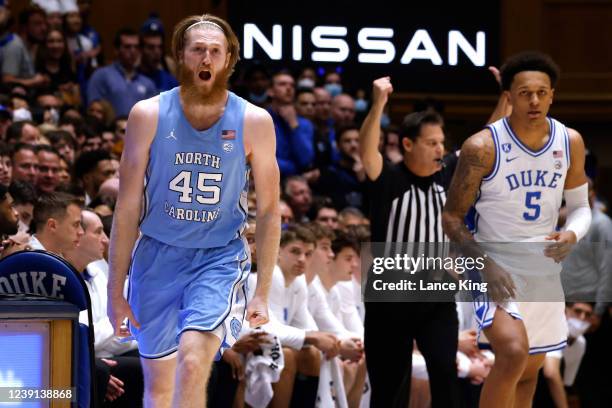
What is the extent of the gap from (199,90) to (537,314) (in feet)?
7.78

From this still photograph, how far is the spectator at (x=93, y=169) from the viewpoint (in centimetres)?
887

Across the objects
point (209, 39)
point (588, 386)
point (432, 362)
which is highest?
point (209, 39)

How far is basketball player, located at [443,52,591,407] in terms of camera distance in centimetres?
647

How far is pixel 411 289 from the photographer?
22.9 feet

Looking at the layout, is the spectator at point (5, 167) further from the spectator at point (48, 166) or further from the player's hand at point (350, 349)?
the player's hand at point (350, 349)

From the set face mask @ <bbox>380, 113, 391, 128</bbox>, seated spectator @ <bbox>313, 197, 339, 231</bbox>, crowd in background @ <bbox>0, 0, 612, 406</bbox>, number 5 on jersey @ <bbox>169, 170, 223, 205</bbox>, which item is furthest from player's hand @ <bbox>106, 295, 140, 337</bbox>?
face mask @ <bbox>380, 113, 391, 128</bbox>

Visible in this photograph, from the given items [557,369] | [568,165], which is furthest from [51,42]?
[568,165]

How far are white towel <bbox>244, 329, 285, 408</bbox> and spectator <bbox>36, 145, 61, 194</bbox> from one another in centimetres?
188

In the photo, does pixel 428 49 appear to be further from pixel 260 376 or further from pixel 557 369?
pixel 557 369

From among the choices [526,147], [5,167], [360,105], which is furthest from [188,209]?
[360,105]

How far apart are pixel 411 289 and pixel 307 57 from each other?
1625 millimetres

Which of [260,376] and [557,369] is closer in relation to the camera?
[260,376]

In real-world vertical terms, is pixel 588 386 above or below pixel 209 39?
below

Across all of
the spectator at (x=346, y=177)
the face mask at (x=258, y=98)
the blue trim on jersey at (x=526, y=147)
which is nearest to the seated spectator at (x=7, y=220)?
the blue trim on jersey at (x=526, y=147)
